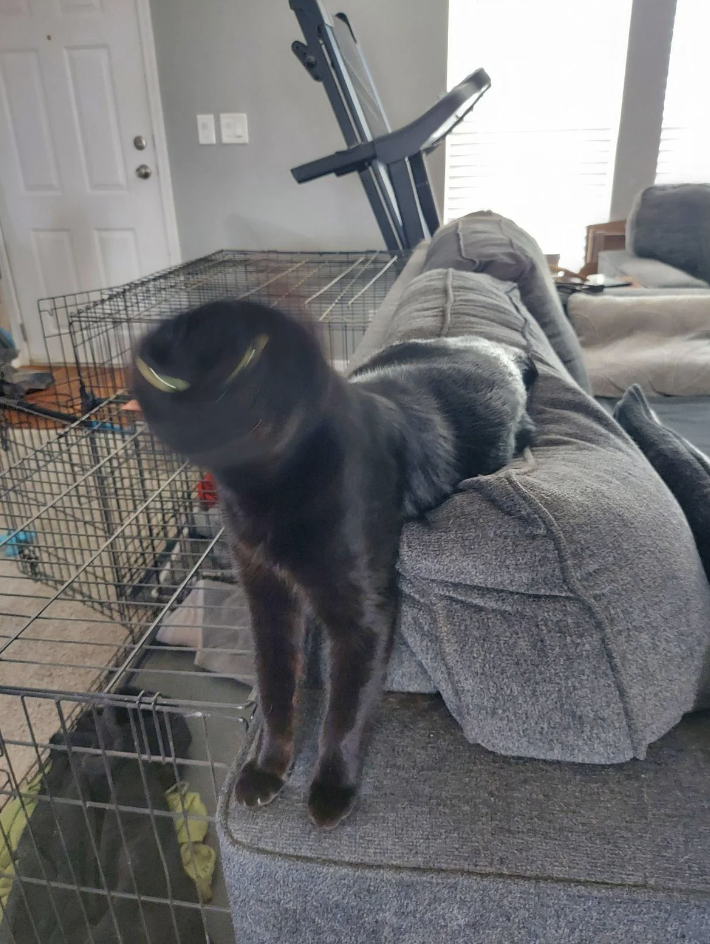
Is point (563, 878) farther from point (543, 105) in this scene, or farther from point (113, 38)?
point (113, 38)

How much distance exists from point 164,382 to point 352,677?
37cm

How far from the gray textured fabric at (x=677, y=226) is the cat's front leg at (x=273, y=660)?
2974 millimetres

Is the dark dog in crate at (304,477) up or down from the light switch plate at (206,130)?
down

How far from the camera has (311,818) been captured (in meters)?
0.60

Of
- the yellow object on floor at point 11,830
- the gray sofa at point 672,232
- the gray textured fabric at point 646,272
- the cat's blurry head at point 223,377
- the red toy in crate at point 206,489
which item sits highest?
the cat's blurry head at point 223,377

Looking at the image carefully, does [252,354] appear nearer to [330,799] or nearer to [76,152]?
[330,799]

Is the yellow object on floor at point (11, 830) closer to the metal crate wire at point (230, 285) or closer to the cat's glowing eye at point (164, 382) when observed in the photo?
the cat's glowing eye at point (164, 382)

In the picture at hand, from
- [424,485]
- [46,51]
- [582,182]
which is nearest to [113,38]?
[46,51]

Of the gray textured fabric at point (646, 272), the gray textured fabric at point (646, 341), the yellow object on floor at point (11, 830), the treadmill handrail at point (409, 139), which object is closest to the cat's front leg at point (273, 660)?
the yellow object on floor at point (11, 830)

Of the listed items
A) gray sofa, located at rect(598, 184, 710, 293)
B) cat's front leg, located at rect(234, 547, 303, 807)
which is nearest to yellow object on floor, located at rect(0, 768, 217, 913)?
cat's front leg, located at rect(234, 547, 303, 807)

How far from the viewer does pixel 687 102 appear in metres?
3.30

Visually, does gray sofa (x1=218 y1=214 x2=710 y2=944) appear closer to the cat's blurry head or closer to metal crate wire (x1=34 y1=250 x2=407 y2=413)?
the cat's blurry head

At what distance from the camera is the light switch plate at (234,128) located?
3.38m

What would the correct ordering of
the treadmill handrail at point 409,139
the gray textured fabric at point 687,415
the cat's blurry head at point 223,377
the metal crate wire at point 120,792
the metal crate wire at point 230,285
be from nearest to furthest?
the cat's blurry head at point 223,377 → the metal crate wire at point 120,792 → the gray textured fabric at point 687,415 → the metal crate wire at point 230,285 → the treadmill handrail at point 409,139
